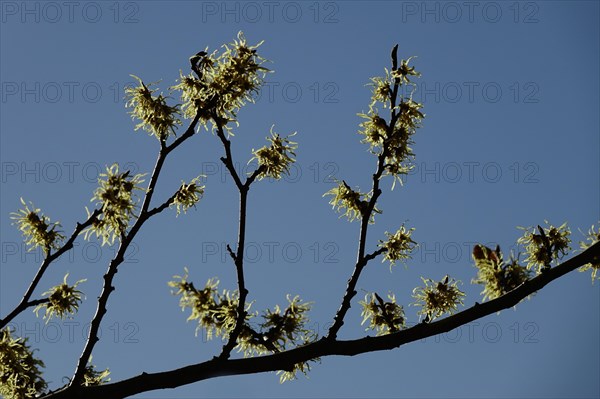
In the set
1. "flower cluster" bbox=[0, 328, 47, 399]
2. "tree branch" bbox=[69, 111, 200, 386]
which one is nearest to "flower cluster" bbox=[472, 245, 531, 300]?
A: "tree branch" bbox=[69, 111, 200, 386]

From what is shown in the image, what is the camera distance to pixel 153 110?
5.21 m

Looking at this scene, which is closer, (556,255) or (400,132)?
(556,255)

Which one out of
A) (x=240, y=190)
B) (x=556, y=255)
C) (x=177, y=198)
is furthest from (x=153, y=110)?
(x=556, y=255)

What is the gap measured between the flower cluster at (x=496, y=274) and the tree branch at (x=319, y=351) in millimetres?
312

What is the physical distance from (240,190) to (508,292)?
192 cm

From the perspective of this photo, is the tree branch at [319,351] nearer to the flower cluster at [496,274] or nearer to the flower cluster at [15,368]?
the flower cluster at [496,274]

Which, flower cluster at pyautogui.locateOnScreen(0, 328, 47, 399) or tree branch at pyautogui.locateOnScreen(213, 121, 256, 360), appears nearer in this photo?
tree branch at pyautogui.locateOnScreen(213, 121, 256, 360)

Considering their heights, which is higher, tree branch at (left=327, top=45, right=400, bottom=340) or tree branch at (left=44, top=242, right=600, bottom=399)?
tree branch at (left=327, top=45, right=400, bottom=340)

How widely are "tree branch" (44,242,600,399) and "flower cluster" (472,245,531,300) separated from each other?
31cm

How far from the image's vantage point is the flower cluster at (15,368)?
5242mm

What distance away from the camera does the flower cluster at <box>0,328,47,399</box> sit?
5.24m

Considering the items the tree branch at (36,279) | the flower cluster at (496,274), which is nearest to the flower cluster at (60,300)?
the tree branch at (36,279)

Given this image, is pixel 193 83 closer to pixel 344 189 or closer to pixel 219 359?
pixel 344 189

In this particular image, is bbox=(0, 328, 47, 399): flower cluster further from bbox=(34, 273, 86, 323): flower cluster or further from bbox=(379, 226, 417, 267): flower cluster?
bbox=(379, 226, 417, 267): flower cluster
